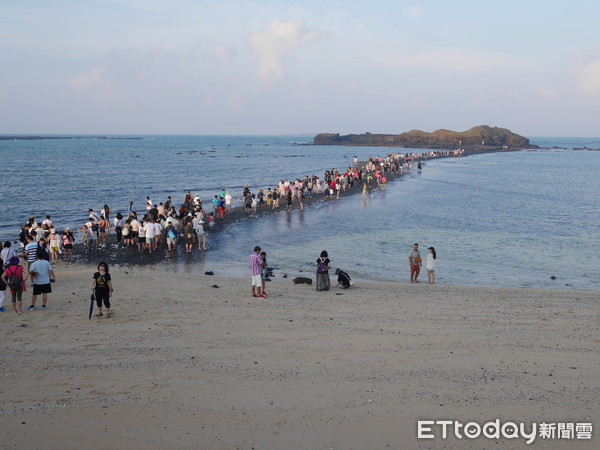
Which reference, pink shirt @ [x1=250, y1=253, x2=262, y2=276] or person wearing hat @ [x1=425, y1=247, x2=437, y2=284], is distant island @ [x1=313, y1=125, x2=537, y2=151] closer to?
person wearing hat @ [x1=425, y1=247, x2=437, y2=284]

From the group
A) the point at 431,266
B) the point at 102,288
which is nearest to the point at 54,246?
the point at 102,288

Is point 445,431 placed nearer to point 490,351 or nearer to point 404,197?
point 490,351

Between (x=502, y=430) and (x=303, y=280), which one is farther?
(x=303, y=280)

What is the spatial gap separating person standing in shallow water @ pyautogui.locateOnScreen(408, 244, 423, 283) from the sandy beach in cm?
334

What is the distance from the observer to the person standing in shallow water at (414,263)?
52.5 feet

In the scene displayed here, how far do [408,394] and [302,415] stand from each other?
1.64 metres

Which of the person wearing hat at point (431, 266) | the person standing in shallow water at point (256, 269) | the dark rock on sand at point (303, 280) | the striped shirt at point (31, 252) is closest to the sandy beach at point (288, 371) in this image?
the person standing in shallow water at point (256, 269)

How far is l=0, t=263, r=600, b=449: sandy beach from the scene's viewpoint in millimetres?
6539

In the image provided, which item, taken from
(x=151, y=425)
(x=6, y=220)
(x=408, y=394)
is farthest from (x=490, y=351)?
(x=6, y=220)

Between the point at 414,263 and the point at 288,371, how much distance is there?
28.8 feet

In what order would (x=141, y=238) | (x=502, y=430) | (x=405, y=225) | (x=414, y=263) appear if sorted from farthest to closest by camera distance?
(x=405, y=225) → (x=141, y=238) → (x=414, y=263) → (x=502, y=430)

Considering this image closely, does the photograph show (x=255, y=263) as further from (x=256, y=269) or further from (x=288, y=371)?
(x=288, y=371)

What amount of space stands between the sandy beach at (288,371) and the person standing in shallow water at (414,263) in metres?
3.34

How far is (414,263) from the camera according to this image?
1606 cm
